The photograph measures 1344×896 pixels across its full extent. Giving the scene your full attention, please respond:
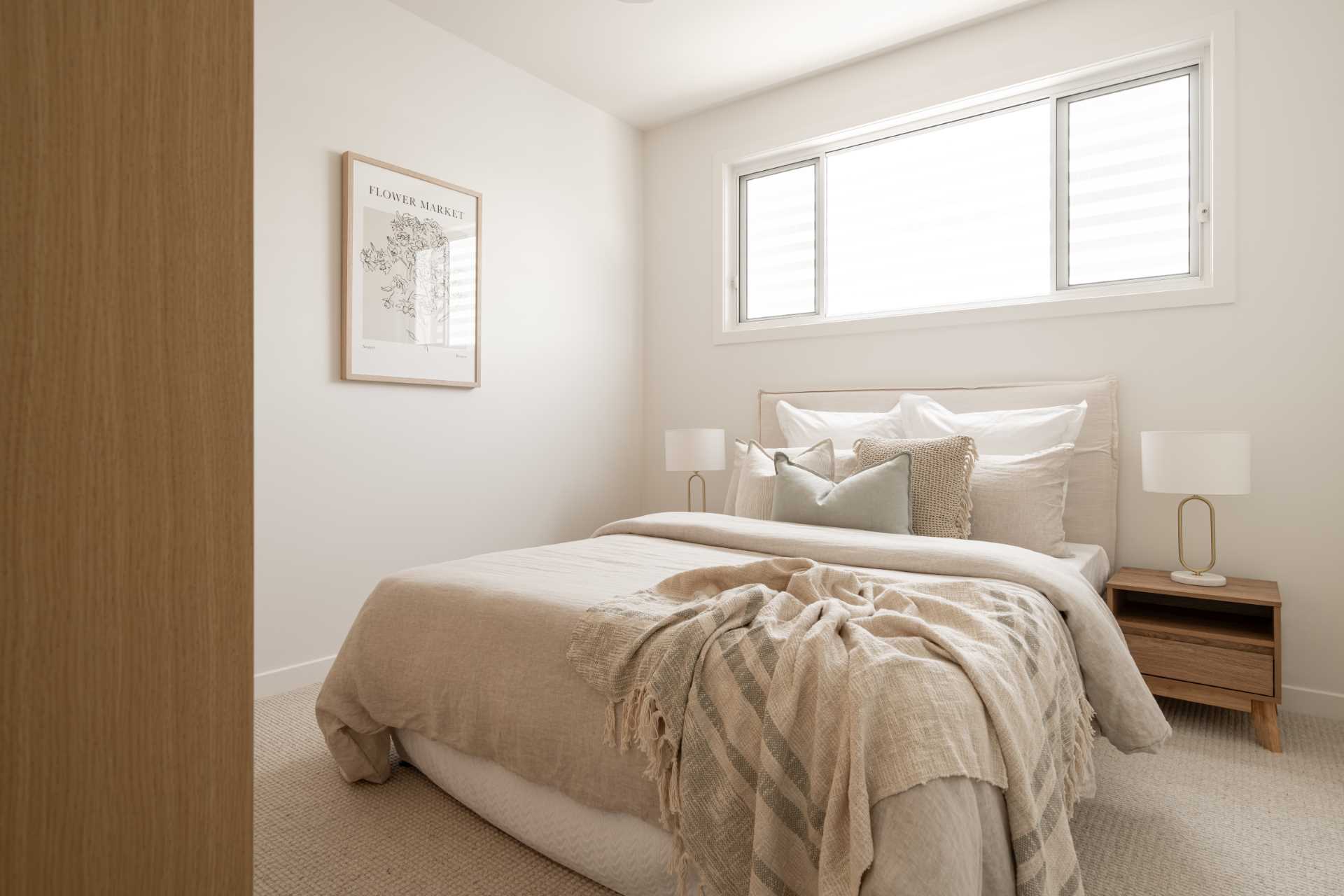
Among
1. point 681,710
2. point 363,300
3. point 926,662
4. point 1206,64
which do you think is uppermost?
point 1206,64

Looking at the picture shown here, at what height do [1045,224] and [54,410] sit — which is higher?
[1045,224]

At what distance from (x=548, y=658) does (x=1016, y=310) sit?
2582 mm

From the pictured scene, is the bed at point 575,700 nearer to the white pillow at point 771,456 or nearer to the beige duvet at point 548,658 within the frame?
the beige duvet at point 548,658

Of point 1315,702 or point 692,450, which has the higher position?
point 692,450

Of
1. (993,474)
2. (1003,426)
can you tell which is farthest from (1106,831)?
(1003,426)

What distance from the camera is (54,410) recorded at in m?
0.50

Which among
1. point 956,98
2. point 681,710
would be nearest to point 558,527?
point 681,710

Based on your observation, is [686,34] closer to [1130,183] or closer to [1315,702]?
[1130,183]

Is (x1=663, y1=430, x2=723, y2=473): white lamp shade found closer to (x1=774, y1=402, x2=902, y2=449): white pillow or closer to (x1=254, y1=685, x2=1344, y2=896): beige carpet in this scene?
(x1=774, y1=402, x2=902, y2=449): white pillow

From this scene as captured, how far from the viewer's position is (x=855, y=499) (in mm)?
2320

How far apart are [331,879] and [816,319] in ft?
10.3

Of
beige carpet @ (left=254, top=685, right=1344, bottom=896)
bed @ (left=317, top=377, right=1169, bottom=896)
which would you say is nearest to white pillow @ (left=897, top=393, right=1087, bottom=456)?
bed @ (left=317, top=377, right=1169, bottom=896)

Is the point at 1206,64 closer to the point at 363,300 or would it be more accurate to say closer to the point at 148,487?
the point at 363,300

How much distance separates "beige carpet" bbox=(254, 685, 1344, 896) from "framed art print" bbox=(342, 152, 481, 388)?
5.05 ft
